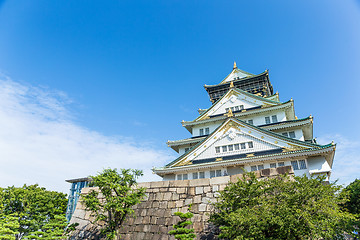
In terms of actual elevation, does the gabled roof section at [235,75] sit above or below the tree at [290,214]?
above

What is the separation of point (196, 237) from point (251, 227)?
11.7ft

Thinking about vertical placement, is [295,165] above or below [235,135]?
below

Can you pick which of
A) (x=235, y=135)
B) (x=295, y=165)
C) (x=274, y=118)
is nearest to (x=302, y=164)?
(x=295, y=165)

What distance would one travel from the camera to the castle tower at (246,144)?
1841cm

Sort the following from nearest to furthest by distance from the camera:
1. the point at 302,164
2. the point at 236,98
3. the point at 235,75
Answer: the point at 302,164
the point at 236,98
the point at 235,75

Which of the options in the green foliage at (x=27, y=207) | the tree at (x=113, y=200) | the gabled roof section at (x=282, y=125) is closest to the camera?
the tree at (x=113, y=200)

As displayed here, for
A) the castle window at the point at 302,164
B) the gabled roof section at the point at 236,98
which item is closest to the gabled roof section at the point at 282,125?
the gabled roof section at the point at 236,98

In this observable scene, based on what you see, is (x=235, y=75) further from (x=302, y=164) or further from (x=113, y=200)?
(x=113, y=200)

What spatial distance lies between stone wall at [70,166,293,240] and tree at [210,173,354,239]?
2.20m

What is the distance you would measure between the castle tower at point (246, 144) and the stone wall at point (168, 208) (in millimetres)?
9039

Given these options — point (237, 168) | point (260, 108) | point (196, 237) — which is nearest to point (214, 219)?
point (196, 237)

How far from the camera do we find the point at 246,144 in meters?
21.2

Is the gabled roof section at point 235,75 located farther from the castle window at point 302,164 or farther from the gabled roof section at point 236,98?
the castle window at point 302,164

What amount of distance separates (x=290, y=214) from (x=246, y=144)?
14.9 metres
